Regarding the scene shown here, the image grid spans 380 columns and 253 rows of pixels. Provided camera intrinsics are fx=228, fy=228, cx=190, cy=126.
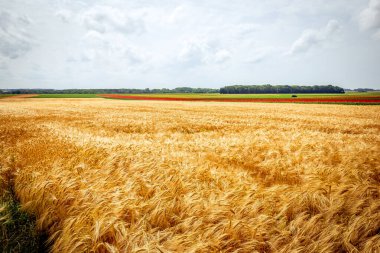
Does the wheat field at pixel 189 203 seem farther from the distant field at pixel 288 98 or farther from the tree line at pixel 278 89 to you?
the tree line at pixel 278 89

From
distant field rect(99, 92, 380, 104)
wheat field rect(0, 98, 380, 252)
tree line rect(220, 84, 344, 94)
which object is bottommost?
wheat field rect(0, 98, 380, 252)

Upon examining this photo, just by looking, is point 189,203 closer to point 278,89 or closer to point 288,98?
point 288,98

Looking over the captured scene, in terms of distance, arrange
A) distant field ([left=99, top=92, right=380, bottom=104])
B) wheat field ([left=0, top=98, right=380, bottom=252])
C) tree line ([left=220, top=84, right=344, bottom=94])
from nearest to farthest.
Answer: wheat field ([left=0, top=98, right=380, bottom=252]), distant field ([left=99, top=92, right=380, bottom=104]), tree line ([left=220, top=84, right=344, bottom=94])

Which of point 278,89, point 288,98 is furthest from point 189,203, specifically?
point 278,89

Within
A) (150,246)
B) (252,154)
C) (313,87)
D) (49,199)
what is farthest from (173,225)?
(313,87)

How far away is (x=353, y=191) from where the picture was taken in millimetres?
3211

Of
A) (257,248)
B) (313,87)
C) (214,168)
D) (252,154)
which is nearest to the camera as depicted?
(257,248)

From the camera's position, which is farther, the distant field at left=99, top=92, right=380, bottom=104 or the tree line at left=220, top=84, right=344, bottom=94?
the tree line at left=220, top=84, right=344, bottom=94

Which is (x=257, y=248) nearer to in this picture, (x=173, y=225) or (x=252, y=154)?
(x=173, y=225)

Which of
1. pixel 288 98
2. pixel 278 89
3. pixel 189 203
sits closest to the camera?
pixel 189 203

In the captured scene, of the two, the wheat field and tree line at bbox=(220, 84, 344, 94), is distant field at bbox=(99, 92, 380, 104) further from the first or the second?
tree line at bbox=(220, 84, 344, 94)

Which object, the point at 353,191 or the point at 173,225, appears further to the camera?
the point at 353,191

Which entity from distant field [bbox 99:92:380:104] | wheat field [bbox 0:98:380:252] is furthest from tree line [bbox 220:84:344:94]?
wheat field [bbox 0:98:380:252]

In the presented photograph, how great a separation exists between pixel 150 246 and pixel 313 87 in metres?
185
